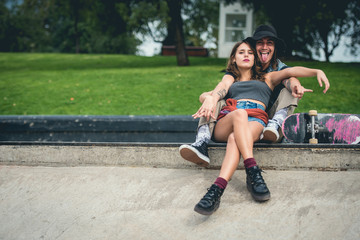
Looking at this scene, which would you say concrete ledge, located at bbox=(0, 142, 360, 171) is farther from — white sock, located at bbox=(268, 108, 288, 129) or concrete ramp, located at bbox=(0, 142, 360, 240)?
white sock, located at bbox=(268, 108, 288, 129)

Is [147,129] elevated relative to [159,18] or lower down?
lower down

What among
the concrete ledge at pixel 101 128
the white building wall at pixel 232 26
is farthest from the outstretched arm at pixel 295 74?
the white building wall at pixel 232 26

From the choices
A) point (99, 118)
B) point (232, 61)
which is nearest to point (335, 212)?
point (232, 61)

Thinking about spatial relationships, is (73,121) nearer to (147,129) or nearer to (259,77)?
(147,129)

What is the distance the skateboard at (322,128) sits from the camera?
334 centimetres

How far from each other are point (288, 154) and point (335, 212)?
81 cm

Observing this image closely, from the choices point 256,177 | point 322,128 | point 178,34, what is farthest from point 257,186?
point 178,34

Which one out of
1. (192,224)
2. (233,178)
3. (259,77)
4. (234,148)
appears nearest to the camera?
(192,224)

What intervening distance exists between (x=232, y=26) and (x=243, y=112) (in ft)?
62.3

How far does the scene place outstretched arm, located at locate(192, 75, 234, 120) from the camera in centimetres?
302

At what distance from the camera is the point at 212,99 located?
3129mm

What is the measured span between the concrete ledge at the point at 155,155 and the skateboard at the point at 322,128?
0.81 ft

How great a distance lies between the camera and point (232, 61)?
3.66 m

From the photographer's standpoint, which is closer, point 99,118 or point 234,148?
point 234,148
